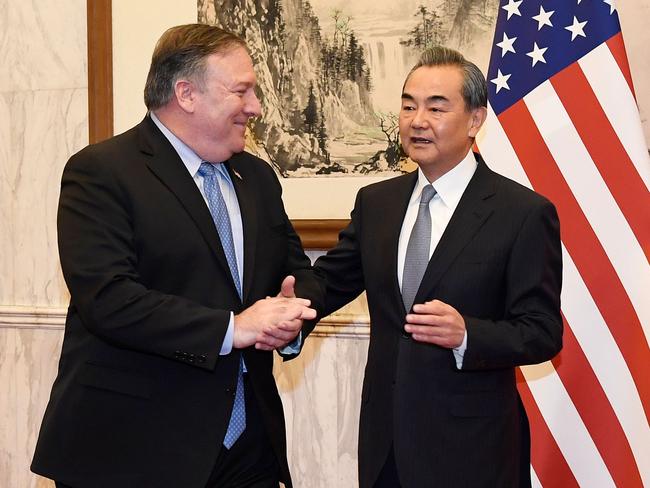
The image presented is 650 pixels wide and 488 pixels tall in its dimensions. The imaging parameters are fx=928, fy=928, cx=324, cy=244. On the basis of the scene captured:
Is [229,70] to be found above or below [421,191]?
above

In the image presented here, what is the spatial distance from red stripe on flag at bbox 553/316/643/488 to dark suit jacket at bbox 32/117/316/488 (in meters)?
1.46

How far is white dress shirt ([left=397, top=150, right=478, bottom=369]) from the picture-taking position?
2.93m

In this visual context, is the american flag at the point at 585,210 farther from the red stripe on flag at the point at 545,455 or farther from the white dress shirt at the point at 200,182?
the white dress shirt at the point at 200,182

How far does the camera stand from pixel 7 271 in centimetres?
479

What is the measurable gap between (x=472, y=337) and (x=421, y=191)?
1.89 feet

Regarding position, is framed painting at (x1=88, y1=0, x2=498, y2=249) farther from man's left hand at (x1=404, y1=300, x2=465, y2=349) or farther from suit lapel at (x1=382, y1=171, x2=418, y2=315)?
man's left hand at (x1=404, y1=300, x2=465, y2=349)

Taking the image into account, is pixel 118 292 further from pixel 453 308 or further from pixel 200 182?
pixel 453 308

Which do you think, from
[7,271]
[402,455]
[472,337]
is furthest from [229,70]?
[7,271]

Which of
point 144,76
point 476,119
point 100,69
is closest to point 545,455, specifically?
point 476,119

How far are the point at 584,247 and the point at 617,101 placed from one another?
557mm

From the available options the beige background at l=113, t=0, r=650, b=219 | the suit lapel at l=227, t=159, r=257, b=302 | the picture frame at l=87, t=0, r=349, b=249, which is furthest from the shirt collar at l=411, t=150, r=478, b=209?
the picture frame at l=87, t=0, r=349, b=249

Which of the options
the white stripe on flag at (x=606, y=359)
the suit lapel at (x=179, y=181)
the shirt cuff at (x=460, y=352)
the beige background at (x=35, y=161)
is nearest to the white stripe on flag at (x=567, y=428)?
the white stripe on flag at (x=606, y=359)

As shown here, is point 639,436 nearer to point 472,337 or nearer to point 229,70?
point 472,337

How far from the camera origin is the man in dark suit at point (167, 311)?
A: 8.14 feet
